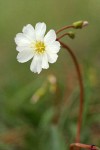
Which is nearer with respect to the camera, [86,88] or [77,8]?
[86,88]

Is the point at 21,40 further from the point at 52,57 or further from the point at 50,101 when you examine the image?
the point at 50,101

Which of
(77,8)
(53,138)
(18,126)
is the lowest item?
(53,138)

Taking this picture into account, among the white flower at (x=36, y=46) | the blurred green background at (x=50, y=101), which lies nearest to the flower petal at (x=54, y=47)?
the white flower at (x=36, y=46)

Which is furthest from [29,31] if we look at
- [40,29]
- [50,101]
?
[50,101]

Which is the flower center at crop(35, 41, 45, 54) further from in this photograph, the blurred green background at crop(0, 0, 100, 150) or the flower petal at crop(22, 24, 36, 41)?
the blurred green background at crop(0, 0, 100, 150)

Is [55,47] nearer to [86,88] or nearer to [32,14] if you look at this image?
[86,88]

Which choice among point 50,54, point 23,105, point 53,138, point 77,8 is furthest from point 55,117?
point 77,8
